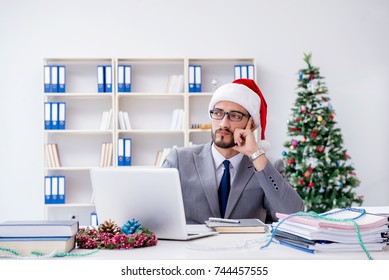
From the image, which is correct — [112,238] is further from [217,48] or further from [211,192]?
[217,48]

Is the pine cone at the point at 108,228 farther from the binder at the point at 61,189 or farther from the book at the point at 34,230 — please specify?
the binder at the point at 61,189

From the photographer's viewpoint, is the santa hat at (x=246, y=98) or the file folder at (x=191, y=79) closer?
the santa hat at (x=246, y=98)

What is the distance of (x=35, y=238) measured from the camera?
1734 mm

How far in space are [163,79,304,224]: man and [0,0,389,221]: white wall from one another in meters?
3.19

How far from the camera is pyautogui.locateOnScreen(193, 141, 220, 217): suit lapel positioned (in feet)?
9.10

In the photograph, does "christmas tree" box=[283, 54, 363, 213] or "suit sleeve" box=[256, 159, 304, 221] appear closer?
"suit sleeve" box=[256, 159, 304, 221]

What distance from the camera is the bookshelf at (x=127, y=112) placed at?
6.01m

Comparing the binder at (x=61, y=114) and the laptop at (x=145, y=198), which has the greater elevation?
the binder at (x=61, y=114)

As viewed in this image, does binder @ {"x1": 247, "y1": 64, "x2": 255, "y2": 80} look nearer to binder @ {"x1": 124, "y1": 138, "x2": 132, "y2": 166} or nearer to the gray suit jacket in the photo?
binder @ {"x1": 124, "y1": 138, "x2": 132, "y2": 166}

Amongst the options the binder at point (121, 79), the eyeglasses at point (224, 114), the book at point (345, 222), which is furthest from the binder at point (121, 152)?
the book at point (345, 222)

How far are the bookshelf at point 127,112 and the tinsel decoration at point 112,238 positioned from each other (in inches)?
158

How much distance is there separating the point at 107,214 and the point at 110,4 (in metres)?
4.34

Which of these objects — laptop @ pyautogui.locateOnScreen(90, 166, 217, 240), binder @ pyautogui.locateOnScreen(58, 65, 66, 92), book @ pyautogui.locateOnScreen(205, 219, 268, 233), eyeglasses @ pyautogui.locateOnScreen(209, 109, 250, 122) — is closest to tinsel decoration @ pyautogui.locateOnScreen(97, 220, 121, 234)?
laptop @ pyautogui.locateOnScreen(90, 166, 217, 240)

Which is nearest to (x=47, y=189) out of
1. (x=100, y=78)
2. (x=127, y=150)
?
(x=127, y=150)
